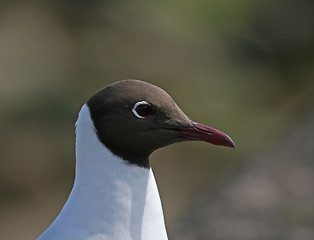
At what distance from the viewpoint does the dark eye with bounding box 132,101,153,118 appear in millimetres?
2352

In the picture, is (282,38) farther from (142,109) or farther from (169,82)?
(142,109)

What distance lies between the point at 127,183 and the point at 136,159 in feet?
0.31

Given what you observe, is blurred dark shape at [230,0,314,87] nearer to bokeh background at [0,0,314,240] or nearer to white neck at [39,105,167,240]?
bokeh background at [0,0,314,240]

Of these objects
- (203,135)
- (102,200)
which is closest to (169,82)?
(203,135)

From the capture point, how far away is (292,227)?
425 cm

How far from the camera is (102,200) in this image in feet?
7.69

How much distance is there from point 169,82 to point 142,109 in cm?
585

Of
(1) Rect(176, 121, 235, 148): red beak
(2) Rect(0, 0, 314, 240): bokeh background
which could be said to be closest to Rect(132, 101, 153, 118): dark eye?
(1) Rect(176, 121, 235, 148): red beak

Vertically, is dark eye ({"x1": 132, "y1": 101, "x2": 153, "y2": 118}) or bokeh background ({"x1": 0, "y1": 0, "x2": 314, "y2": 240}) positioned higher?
bokeh background ({"x1": 0, "y1": 0, "x2": 314, "y2": 240})

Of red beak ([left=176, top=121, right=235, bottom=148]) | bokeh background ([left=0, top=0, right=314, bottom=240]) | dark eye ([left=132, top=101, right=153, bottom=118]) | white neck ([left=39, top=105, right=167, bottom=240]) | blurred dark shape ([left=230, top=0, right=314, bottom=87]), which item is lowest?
white neck ([left=39, top=105, right=167, bottom=240])

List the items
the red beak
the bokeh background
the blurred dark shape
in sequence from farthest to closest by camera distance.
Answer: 1. the blurred dark shape
2. the bokeh background
3. the red beak

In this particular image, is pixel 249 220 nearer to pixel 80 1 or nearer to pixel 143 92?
pixel 143 92

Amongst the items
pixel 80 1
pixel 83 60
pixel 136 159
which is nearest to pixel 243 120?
pixel 83 60

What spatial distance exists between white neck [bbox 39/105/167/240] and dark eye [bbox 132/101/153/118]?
0.52 ft
